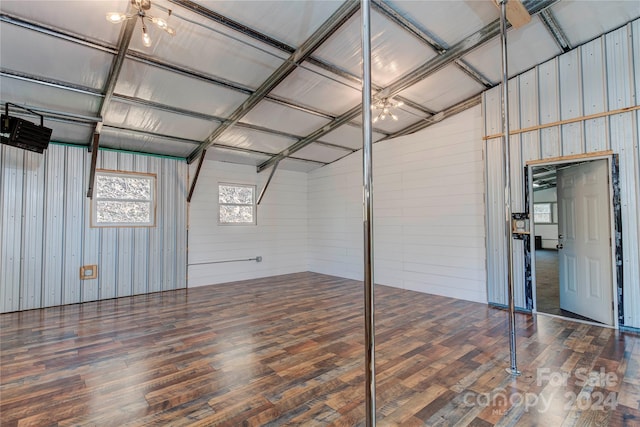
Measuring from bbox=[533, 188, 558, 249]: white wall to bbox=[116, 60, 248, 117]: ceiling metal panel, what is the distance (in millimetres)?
13589

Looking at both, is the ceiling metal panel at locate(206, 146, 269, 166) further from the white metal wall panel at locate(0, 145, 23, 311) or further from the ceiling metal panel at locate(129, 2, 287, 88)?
the white metal wall panel at locate(0, 145, 23, 311)

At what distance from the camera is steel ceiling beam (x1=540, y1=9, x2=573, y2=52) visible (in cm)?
357

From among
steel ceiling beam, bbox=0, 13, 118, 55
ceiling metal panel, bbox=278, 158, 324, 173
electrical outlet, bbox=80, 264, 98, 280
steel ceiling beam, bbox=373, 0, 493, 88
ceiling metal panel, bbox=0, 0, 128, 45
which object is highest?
steel ceiling beam, bbox=373, 0, 493, 88

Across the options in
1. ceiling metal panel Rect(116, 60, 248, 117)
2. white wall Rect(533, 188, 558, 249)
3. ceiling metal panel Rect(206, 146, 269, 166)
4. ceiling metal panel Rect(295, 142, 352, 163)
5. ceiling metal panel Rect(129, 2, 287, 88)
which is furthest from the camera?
white wall Rect(533, 188, 558, 249)

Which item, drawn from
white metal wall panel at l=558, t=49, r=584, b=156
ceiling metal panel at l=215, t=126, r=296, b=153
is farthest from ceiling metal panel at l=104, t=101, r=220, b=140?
white metal wall panel at l=558, t=49, r=584, b=156

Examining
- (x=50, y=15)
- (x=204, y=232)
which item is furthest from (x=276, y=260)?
(x=50, y=15)

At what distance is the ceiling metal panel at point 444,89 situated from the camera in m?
4.57

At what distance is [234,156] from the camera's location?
6.93 metres

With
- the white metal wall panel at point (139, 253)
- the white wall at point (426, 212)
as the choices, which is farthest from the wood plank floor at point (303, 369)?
the white metal wall panel at point (139, 253)

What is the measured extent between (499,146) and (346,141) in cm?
308

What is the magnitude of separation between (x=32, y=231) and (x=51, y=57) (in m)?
3.14

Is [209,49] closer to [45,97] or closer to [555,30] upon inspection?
[45,97]

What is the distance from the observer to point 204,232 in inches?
268

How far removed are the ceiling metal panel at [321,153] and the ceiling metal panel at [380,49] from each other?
8.88 ft
